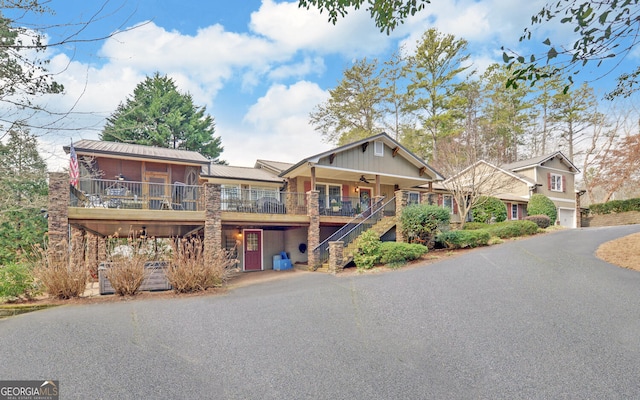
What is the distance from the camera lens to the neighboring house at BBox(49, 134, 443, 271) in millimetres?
11805

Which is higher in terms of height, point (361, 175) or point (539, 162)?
point (539, 162)

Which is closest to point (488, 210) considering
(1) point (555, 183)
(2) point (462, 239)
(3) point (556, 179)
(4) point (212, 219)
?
(2) point (462, 239)

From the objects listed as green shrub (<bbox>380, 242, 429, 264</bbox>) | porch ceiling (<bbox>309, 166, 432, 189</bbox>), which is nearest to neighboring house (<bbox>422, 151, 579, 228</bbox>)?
porch ceiling (<bbox>309, 166, 432, 189</bbox>)

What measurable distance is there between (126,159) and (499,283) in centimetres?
1636

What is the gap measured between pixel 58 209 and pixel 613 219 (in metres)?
35.4

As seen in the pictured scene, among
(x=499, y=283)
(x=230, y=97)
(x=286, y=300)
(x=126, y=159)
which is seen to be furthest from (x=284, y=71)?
(x=499, y=283)

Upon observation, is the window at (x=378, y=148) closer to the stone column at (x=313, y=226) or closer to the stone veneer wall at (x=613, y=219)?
the stone column at (x=313, y=226)

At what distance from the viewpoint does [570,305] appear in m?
6.89

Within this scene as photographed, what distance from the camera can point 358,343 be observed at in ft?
18.1

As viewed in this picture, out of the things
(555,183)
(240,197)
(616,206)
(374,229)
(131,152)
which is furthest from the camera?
(555,183)

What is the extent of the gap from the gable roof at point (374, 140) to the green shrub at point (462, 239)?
497 centimetres

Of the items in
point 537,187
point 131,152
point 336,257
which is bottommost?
point 336,257

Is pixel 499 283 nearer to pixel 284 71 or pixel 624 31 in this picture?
pixel 624 31

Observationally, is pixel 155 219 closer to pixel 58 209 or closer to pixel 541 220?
pixel 58 209
